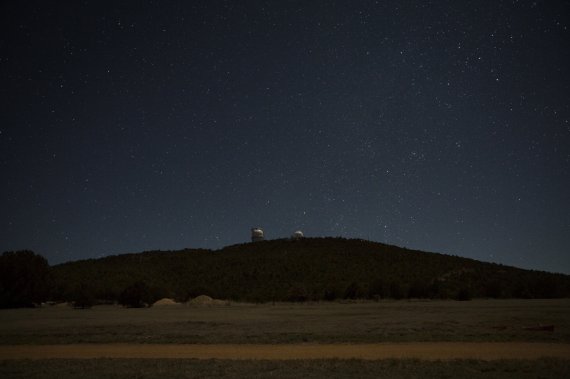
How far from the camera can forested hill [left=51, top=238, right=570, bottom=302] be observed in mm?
54688

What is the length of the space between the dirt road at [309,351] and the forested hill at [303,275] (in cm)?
3502

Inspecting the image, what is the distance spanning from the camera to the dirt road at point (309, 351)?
1410 cm

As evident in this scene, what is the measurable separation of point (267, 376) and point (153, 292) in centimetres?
4416

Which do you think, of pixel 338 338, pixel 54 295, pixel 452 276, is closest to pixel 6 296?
pixel 54 295

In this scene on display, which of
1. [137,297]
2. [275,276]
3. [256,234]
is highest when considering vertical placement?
[256,234]

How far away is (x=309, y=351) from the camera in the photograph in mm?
15406

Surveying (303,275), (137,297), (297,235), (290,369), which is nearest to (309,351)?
(290,369)

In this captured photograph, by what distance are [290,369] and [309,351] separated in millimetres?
3786

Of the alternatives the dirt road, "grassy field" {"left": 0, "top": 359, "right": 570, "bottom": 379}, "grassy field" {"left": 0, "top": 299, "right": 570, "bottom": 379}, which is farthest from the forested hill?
"grassy field" {"left": 0, "top": 359, "right": 570, "bottom": 379}

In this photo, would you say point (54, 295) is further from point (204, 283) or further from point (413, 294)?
point (413, 294)

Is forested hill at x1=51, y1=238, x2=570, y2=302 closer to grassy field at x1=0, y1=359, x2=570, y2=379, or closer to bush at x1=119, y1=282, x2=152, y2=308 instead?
bush at x1=119, y1=282, x2=152, y2=308

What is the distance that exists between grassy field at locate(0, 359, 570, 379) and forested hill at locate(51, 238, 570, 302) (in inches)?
1561

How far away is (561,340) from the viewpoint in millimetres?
16938

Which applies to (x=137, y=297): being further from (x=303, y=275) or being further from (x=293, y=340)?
(x=293, y=340)
